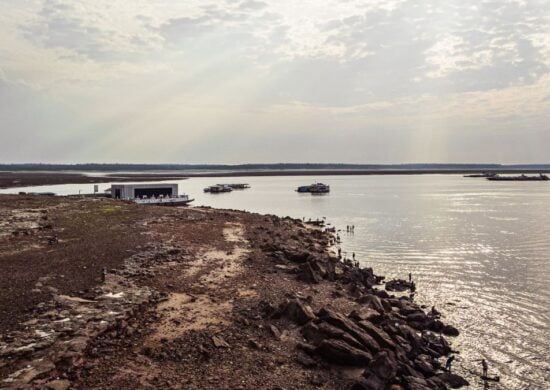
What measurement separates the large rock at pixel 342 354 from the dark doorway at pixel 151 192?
254 ft

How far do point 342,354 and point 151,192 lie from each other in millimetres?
80028

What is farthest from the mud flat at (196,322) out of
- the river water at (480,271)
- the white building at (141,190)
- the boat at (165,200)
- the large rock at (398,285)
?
the white building at (141,190)

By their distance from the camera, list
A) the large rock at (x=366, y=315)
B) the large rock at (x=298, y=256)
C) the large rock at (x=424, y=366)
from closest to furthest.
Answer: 1. the large rock at (x=424, y=366)
2. the large rock at (x=366, y=315)
3. the large rock at (x=298, y=256)

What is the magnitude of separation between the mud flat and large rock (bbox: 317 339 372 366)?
0.05 meters

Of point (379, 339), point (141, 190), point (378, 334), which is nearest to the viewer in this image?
point (379, 339)

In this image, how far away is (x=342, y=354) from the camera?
57.9 ft

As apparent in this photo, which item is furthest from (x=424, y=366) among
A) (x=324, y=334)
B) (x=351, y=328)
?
(x=324, y=334)

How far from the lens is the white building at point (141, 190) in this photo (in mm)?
86938

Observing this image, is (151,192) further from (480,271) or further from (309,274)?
(480,271)

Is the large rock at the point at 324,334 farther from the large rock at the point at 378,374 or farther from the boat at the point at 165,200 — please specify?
the boat at the point at 165,200

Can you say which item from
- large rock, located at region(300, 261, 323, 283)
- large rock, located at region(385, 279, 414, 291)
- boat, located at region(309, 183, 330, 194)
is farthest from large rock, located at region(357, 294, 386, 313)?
boat, located at region(309, 183, 330, 194)

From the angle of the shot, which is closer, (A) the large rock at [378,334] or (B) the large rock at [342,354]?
(B) the large rock at [342,354]

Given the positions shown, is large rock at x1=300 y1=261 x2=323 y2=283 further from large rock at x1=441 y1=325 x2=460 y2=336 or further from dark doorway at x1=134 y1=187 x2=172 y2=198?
dark doorway at x1=134 y1=187 x2=172 y2=198

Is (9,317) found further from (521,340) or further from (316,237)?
(316,237)
